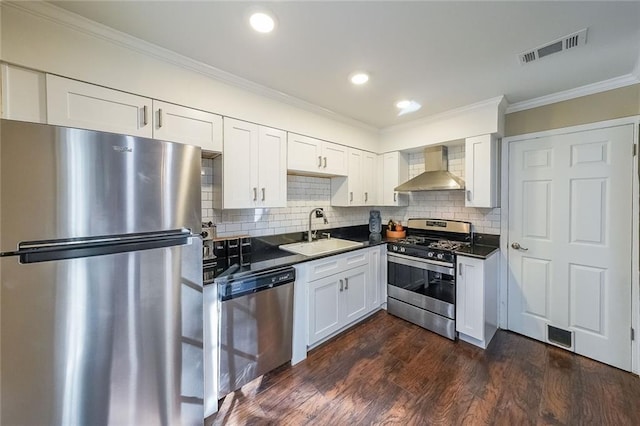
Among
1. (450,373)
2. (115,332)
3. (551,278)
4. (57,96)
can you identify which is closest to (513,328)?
(551,278)

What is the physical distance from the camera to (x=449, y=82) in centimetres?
211

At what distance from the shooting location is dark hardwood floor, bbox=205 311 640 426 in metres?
1.63

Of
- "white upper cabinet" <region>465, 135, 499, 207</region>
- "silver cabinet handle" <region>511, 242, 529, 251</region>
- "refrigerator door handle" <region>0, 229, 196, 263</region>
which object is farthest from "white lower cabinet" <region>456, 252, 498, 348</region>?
"refrigerator door handle" <region>0, 229, 196, 263</region>

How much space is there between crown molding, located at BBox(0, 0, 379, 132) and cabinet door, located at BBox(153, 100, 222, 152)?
31 cm

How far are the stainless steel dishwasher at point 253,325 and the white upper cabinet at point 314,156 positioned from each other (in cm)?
110

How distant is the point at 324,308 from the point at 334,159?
65.4 inches

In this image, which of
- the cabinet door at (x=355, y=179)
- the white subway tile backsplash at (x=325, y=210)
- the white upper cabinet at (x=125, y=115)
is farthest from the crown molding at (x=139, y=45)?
the cabinet door at (x=355, y=179)

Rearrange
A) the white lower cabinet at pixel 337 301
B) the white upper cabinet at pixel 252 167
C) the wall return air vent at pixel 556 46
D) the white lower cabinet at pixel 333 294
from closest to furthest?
the wall return air vent at pixel 556 46
the white upper cabinet at pixel 252 167
the white lower cabinet at pixel 333 294
the white lower cabinet at pixel 337 301

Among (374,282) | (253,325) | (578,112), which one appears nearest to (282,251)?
(253,325)

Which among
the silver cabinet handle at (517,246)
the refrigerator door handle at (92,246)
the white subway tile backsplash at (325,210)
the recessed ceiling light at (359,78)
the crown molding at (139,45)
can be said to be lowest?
the silver cabinet handle at (517,246)

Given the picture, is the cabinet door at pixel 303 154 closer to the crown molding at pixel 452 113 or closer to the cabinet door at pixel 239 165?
the cabinet door at pixel 239 165

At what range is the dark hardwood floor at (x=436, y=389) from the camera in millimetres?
1630

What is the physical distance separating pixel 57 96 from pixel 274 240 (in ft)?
6.21

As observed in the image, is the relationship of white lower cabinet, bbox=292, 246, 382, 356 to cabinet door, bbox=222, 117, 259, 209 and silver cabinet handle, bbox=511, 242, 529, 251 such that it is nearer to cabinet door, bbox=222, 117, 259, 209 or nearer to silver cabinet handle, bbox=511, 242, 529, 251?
cabinet door, bbox=222, 117, 259, 209
